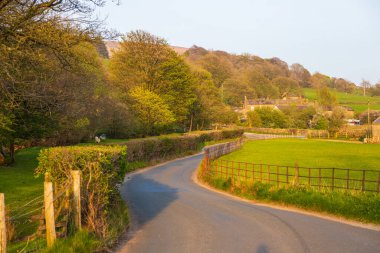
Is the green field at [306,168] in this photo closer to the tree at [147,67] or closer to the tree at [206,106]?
the tree at [147,67]

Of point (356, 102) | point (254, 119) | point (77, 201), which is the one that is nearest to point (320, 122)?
A: point (254, 119)

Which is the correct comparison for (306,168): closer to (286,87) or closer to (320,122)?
(320,122)

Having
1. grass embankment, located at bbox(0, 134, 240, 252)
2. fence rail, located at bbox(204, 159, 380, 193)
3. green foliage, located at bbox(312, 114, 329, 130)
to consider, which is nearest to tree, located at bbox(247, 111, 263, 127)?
green foliage, located at bbox(312, 114, 329, 130)

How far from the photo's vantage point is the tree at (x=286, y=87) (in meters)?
177

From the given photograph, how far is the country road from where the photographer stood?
10.2 metres

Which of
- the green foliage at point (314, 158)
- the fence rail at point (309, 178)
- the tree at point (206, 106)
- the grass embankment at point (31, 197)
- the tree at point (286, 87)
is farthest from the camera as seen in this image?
the tree at point (286, 87)

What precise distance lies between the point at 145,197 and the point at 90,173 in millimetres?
9052

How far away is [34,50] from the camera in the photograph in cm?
1611

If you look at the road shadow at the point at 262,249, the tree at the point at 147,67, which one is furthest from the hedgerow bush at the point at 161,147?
the road shadow at the point at 262,249

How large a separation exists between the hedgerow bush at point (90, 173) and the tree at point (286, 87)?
561 feet

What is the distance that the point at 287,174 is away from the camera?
63.0 ft

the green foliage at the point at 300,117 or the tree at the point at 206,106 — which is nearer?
the tree at the point at 206,106

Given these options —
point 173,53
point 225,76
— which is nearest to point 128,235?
point 173,53

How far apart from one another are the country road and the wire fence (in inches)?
148
